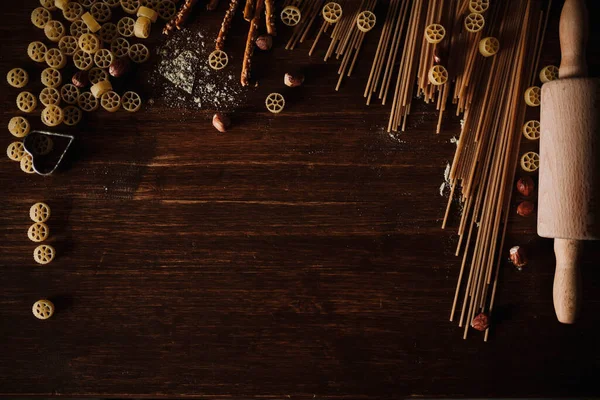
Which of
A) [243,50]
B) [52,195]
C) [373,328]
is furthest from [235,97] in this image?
[373,328]

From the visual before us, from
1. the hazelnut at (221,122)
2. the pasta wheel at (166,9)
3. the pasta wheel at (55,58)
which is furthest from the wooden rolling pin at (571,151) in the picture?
the pasta wheel at (55,58)

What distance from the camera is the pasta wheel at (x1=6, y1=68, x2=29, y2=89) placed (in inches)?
52.4

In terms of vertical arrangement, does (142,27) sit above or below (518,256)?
above

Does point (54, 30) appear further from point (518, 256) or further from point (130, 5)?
point (518, 256)

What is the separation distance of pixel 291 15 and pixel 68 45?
0.53 m

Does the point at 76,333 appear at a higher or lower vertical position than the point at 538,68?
lower

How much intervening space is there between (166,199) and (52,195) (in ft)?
0.88

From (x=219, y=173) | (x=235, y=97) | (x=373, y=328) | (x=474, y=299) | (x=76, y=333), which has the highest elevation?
(x=235, y=97)

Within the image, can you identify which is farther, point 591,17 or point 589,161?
point 591,17

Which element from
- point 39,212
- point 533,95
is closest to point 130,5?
point 39,212

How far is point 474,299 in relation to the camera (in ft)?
4.27

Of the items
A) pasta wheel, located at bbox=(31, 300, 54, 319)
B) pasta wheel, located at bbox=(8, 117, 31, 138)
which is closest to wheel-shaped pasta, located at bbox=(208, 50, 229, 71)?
pasta wheel, located at bbox=(8, 117, 31, 138)

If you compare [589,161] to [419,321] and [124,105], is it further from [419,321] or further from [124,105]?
[124,105]

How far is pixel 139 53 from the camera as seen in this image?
4.40 ft
